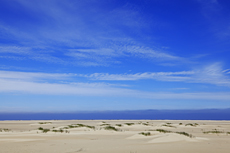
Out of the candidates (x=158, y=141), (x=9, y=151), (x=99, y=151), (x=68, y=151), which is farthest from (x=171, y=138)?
(x=9, y=151)

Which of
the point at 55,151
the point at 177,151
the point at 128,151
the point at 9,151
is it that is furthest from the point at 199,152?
the point at 9,151

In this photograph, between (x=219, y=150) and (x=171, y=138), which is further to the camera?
(x=171, y=138)

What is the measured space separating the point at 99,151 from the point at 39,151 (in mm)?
2917

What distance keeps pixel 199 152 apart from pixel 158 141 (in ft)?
12.1

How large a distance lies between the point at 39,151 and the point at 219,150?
28.7 ft

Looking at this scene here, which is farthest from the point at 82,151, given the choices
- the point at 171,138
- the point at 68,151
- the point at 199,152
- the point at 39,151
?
the point at 171,138

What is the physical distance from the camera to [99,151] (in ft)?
35.1

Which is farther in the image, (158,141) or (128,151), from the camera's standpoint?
(158,141)

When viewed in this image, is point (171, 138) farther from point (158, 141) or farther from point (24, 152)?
point (24, 152)

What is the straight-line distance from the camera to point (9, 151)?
10.7 metres

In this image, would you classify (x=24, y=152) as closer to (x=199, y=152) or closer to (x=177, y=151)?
(x=177, y=151)

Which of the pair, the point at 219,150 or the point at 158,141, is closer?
the point at 219,150

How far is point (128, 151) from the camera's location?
10586mm

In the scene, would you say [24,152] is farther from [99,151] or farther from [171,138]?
[171,138]
